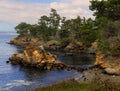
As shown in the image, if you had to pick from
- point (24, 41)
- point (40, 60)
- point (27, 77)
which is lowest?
point (27, 77)

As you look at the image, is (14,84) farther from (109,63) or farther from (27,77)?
(109,63)

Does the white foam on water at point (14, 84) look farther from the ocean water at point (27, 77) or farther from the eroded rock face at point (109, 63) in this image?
the eroded rock face at point (109, 63)

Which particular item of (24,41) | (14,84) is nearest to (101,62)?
(14,84)

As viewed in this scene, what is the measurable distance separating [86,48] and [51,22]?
3666cm

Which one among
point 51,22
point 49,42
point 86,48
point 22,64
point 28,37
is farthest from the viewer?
point 28,37

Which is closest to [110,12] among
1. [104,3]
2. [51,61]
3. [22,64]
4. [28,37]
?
[104,3]

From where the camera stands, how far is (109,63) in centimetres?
5725

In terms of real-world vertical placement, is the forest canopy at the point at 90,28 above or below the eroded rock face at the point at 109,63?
above

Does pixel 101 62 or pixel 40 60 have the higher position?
pixel 40 60

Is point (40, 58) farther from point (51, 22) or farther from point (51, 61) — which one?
point (51, 22)

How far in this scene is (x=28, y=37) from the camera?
17425 cm

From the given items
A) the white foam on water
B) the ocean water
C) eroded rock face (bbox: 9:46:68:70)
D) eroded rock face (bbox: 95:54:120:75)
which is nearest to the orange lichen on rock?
eroded rock face (bbox: 95:54:120:75)

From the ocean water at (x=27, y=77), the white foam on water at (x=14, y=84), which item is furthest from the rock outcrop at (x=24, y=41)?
the white foam on water at (x=14, y=84)

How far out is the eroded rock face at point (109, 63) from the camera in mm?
54203
